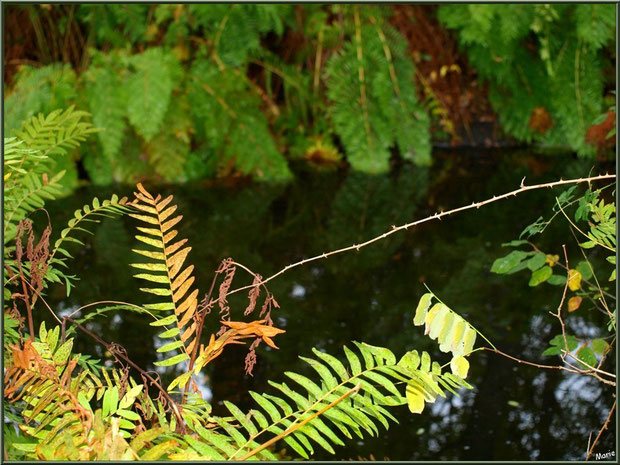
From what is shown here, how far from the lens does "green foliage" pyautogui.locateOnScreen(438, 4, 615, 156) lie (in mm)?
3641

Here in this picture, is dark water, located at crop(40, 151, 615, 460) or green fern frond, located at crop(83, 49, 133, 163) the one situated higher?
green fern frond, located at crop(83, 49, 133, 163)

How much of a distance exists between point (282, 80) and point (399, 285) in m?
2.18

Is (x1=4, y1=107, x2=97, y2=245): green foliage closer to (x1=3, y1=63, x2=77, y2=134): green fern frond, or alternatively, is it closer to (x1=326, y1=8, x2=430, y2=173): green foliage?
(x1=3, y1=63, x2=77, y2=134): green fern frond

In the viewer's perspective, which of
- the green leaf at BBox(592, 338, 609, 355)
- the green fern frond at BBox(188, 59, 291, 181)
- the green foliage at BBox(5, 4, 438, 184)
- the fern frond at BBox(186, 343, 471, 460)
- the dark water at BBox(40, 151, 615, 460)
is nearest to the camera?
the fern frond at BBox(186, 343, 471, 460)

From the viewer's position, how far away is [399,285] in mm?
2312

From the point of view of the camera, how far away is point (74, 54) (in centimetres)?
392

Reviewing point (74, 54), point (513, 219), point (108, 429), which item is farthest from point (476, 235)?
point (74, 54)

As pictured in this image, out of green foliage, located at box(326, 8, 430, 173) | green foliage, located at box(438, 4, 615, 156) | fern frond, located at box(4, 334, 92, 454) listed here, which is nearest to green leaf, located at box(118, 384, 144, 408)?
fern frond, located at box(4, 334, 92, 454)

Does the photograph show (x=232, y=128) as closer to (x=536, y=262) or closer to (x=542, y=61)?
(x=542, y=61)

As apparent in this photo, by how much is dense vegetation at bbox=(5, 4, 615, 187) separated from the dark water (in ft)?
0.73

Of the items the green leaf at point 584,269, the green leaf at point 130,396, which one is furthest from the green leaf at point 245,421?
the green leaf at point 584,269

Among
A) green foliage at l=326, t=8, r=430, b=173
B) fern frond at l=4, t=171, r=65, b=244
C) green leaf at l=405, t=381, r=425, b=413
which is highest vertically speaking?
fern frond at l=4, t=171, r=65, b=244

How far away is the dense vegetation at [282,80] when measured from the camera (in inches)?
129

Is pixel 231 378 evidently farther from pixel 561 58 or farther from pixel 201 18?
pixel 561 58
